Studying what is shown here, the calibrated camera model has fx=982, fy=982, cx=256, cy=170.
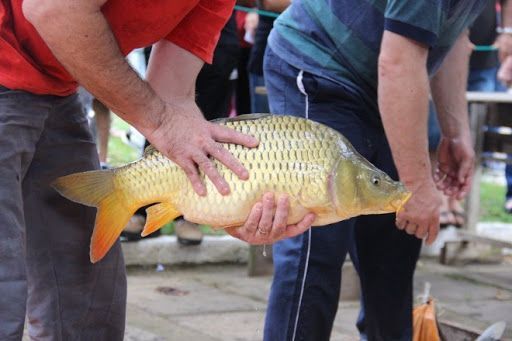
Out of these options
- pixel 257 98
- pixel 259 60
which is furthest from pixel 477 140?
pixel 259 60

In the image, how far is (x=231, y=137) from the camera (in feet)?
8.23

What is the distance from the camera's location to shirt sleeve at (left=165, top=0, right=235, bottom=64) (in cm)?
286

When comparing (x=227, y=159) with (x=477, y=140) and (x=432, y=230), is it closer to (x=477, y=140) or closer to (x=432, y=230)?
(x=432, y=230)

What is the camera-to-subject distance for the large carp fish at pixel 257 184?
250 cm

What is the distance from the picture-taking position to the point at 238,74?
6.81 metres

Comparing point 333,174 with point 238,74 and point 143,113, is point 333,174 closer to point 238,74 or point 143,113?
point 143,113

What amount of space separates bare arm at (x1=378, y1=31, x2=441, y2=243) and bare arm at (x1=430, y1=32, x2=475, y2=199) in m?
0.58

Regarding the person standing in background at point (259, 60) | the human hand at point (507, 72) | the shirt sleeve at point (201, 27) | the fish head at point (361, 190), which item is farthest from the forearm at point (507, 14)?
the fish head at point (361, 190)

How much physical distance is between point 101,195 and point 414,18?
44.5 inches

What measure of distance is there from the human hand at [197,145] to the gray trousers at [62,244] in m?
0.42

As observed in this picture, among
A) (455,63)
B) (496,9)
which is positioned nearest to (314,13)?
(455,63)

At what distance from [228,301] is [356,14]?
101 inches

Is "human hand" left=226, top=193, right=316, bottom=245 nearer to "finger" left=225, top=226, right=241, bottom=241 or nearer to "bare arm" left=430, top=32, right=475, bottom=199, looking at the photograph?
"finger" left=225, top=226, right=241, bottom=241

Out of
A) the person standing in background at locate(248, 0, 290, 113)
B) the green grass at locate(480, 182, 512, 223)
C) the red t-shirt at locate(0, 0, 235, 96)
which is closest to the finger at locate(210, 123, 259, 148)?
the red t-shirt at locate(0, 0, 235, 96)
